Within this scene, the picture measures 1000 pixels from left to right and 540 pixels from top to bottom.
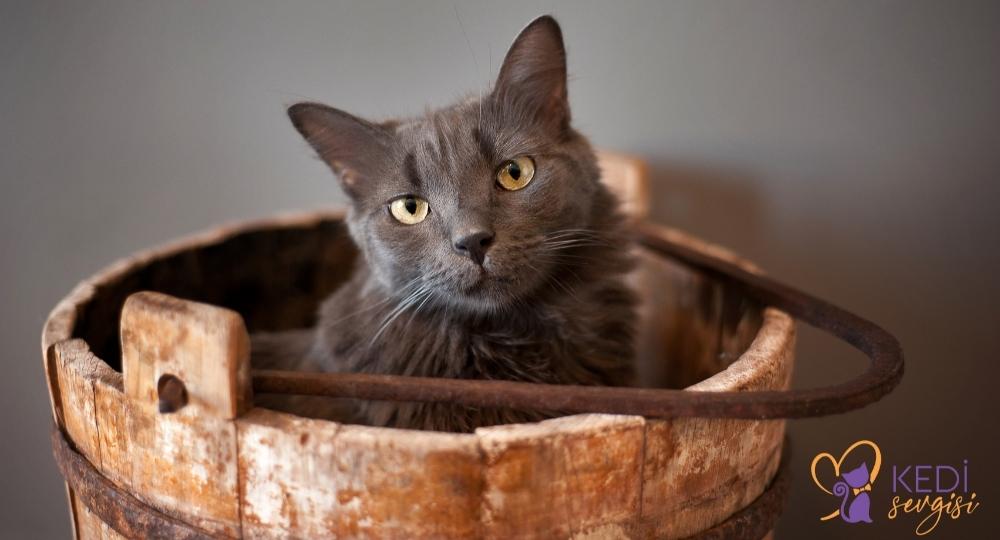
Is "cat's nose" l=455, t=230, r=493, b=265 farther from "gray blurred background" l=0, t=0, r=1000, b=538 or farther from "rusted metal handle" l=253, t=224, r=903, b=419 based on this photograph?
"gray blurred background" l=0, t=0, r=1000, b=538

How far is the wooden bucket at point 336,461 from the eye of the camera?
823 millimetres

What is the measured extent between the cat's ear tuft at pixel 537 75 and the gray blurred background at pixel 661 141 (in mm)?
610

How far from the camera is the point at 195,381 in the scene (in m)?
0.85

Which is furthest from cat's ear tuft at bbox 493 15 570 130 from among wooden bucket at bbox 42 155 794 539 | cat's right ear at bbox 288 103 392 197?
wooden bucket at bbox 42 155 794 539

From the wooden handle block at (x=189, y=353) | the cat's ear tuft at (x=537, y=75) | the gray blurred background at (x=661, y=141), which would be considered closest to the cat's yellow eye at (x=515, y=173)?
the cat's ear tuft at (x=537, y=75)

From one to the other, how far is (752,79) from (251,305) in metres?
1.28

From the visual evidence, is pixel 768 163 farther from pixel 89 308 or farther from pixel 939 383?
pixel 89 308

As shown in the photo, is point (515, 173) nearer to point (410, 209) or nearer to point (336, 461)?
point (410, 209)

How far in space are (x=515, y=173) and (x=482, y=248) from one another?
17 centimetres

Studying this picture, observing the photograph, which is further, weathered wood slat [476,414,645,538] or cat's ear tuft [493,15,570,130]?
cat's ear tuft [493,15,570,130]

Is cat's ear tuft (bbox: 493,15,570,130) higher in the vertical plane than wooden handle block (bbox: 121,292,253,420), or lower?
higher

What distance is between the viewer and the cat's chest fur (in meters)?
1.16

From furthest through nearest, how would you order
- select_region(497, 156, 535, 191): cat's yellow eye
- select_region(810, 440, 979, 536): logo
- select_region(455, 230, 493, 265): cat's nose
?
select_region(810, 440, 979, 536): logo → select_region(497, 156, 535, 191): cat's yellow eye → select_region(455, 230, 493, 265): cat's nose

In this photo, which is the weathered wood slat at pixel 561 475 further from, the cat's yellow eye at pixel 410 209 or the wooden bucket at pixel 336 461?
the cat's yellow eye at pixel 410 209
